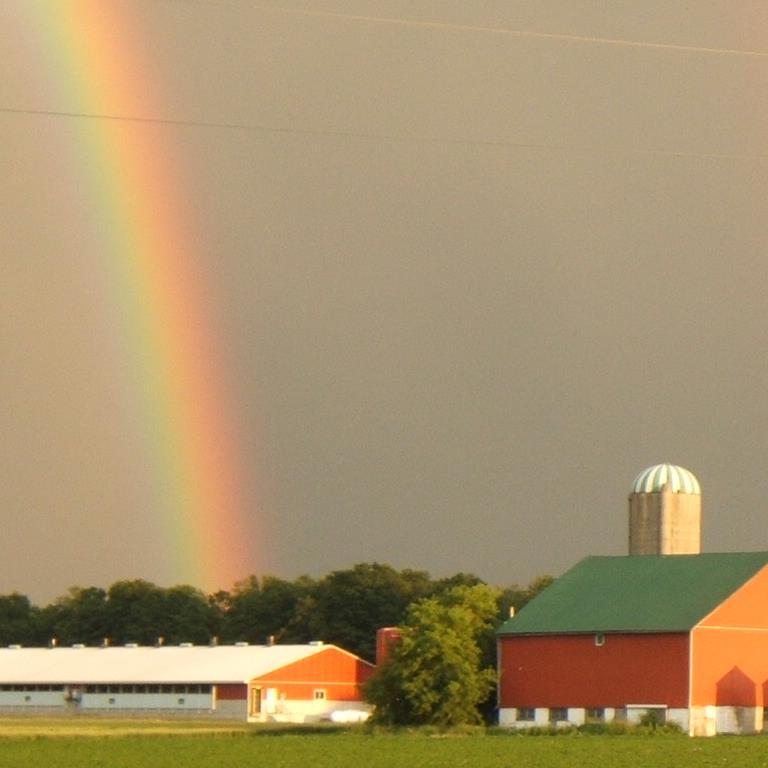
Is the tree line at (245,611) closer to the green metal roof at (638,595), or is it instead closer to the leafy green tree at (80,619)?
the leafy green tree at (80,619)

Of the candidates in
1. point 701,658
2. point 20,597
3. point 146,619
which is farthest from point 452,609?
point 20,597

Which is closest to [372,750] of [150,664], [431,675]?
[431,675]

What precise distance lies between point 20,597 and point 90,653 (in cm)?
6551

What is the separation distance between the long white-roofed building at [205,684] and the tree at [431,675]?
1879 cm

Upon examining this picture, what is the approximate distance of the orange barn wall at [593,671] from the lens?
66562 mm

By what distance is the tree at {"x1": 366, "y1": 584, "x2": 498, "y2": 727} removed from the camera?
67688 millimetres

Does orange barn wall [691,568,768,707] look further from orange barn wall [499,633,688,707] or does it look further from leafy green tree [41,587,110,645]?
leafy green tree [41,587,110,645]

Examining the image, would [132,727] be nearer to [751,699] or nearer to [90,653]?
[751,699]

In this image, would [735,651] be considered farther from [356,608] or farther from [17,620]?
[17,620]

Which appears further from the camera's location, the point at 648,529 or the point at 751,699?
the point at 648,529

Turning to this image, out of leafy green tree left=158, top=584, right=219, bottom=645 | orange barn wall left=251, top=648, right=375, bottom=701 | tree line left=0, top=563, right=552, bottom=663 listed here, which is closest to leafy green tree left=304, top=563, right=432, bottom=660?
tree line left=0, top=563, right=552, bottom=663

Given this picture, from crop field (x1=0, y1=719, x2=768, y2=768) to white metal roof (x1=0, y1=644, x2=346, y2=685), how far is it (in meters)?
27.6

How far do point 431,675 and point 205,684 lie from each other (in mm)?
28395

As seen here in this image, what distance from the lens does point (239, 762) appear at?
4244cm
